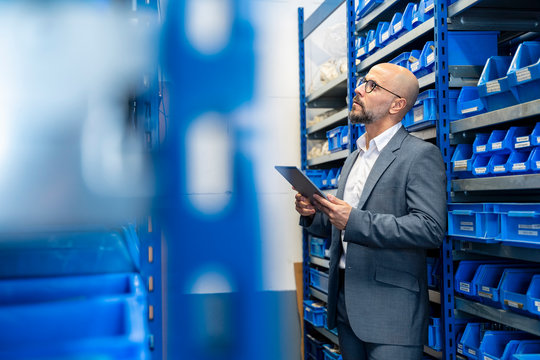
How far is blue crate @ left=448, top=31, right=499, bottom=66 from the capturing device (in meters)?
2.25

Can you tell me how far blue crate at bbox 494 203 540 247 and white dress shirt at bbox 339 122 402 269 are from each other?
484 millimetres

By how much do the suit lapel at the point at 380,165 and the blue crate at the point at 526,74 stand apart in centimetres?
44

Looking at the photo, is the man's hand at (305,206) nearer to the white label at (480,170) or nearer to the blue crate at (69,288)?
the white label at (480,170)

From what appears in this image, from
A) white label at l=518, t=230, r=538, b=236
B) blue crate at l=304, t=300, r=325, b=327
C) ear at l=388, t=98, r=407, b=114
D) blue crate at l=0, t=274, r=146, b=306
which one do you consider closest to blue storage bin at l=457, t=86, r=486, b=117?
ear at l=388, t=98, r=407, b=114

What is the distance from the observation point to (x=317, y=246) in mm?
3777

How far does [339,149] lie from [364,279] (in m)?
1.56

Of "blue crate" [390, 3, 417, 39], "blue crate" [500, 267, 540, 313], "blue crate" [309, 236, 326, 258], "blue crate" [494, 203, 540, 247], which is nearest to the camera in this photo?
"blue crate" [494, 203, 540, 247]

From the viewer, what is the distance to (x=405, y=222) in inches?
73.6

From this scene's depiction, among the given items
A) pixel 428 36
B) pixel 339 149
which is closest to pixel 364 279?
pixel 428 36

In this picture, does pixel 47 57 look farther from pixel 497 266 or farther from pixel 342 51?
pixel 342 51

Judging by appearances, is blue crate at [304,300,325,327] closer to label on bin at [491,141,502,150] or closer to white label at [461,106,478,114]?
white label at [461,106,478,114]

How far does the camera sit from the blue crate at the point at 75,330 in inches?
49.0

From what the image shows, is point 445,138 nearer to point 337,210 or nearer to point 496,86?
point 496,86

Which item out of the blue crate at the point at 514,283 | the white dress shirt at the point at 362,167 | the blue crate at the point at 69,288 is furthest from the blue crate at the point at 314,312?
the blue crate at the point at 69,288
